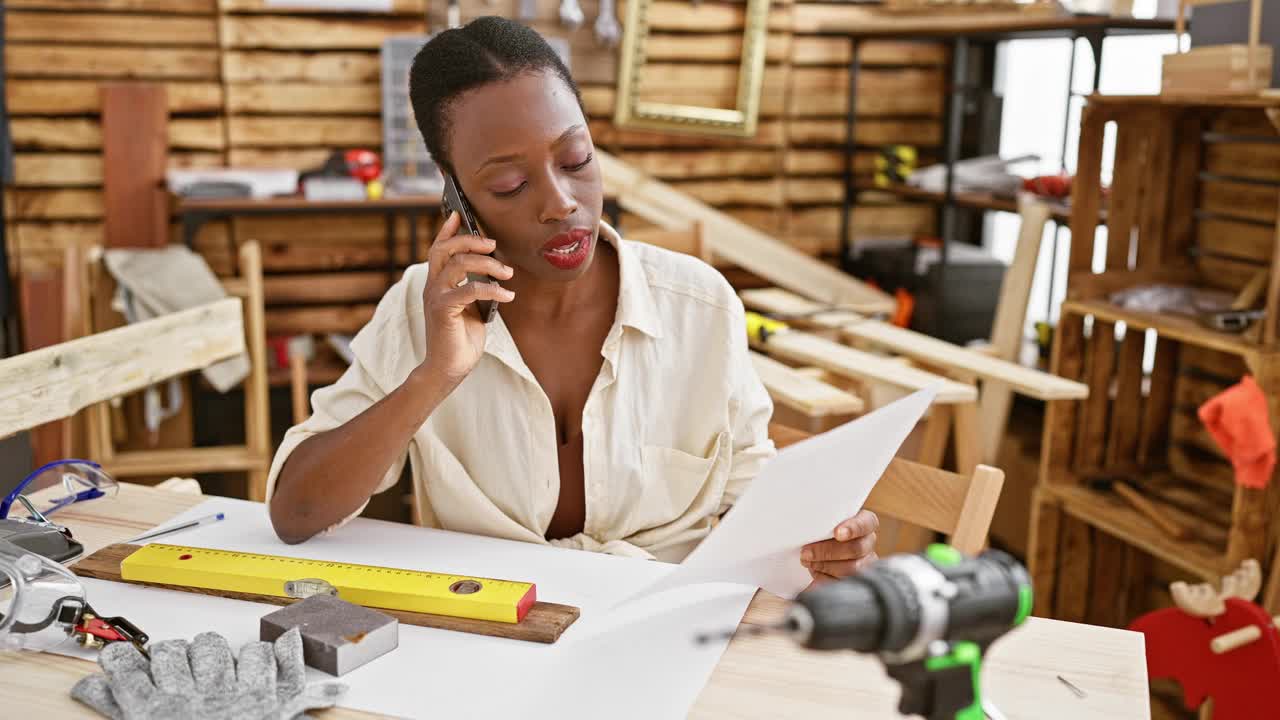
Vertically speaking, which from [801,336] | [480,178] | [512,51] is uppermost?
[512,51]

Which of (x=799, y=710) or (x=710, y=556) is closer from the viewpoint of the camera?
(x=710, y=556)

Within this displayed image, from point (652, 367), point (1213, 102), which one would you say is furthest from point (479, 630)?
point (1213, 102)

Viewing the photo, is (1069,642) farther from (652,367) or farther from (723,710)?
(652,367)

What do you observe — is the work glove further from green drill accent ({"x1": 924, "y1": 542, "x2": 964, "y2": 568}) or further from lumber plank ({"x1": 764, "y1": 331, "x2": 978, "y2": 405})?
lumber plank ({"x1": 764, "y1": 331, "x2": 978, "y2": 405})

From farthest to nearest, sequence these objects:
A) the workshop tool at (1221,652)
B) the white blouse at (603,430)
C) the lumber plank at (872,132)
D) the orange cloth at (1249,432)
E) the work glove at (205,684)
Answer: the lumber plank at (872,132) < the orange cloth at (1249,432) < the workshop tool at (1221,652) < the white blouse at (603,430) < the work glove at (205,684)

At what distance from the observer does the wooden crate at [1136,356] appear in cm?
325

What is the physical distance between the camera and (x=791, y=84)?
556 cm

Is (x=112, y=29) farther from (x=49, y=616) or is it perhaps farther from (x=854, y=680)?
(x=854, y=680)

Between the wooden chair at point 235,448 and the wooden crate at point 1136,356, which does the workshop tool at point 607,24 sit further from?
the wooden crate at point 1136,356

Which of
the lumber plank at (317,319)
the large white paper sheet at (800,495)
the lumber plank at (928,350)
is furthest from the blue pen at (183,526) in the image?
the lumber plank at (317,319)

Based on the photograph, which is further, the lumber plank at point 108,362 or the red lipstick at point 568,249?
the lumber plank at point 108,362

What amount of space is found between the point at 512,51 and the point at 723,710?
38.8 inches

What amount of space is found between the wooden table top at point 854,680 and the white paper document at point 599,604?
0.04 meters

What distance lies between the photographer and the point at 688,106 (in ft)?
17.9
